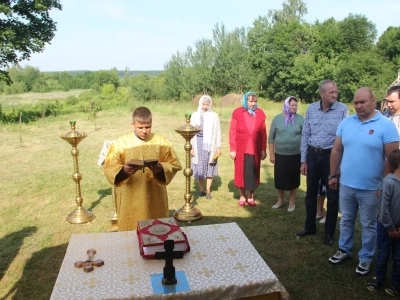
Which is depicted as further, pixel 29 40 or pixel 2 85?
pixel 2 85

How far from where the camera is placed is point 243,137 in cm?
586

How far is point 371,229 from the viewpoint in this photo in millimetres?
3734

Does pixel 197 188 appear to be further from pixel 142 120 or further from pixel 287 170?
pixel 142 120

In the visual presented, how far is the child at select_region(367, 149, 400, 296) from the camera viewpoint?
326 centimetres

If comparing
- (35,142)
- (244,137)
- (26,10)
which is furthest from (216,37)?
(244,137)

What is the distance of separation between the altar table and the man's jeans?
7.20 ft

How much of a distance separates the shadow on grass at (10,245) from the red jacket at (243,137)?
3.21 m

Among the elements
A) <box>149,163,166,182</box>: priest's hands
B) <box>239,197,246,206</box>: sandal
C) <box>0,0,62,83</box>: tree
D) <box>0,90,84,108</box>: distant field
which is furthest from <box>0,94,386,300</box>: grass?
<box>0,90,84,108</box>: distant field

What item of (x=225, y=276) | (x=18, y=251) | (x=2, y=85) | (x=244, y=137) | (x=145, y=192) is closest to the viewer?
(x=225, y=276)

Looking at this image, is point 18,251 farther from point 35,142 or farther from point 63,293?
point 35,142

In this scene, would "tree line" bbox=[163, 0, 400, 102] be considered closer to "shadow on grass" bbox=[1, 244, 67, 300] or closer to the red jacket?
the red jacket

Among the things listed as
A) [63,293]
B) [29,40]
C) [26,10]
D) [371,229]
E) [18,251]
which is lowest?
[18,251]

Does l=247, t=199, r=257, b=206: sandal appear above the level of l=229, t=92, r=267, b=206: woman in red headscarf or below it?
below

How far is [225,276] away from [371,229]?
88.8 inches
